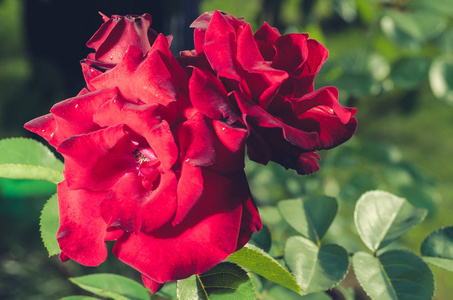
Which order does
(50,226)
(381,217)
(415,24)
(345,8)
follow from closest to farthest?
(50,226) < (381,217) < (415,24) < (345,8)

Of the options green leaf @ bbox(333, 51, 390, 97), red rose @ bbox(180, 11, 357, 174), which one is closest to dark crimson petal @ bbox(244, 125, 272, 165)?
red rose @ bbox(180, 11, 357, 174)

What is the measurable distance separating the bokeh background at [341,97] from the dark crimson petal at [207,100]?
41 centimetres

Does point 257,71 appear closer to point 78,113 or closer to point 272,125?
point 272,125

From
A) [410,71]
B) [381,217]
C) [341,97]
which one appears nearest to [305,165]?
[381,217]

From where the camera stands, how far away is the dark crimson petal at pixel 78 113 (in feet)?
1.37

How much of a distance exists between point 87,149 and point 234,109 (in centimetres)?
14

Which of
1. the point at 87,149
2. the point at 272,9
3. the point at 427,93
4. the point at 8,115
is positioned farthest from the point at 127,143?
the point at 427,93

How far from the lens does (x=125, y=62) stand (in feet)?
1.39

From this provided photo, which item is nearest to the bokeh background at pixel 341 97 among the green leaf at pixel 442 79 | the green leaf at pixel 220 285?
the green leaf at pixel 442 79

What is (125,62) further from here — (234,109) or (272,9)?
(272,9)

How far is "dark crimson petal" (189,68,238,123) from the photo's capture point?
39 cm

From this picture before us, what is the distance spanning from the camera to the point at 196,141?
1.27 ft

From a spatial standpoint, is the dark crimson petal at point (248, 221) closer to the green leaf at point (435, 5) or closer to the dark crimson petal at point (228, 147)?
the dark crimson petal at point (228, 147)

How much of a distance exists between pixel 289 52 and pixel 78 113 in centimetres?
22
